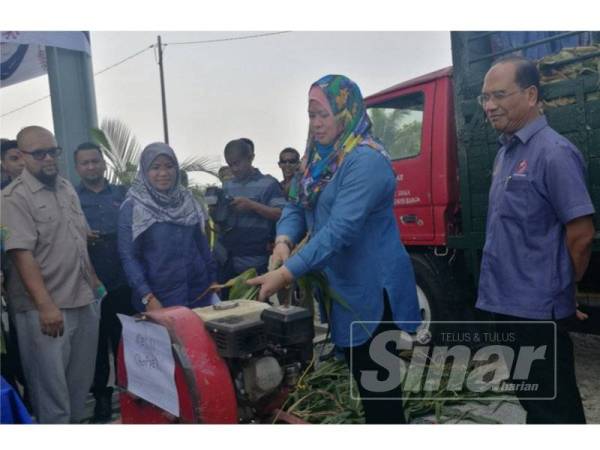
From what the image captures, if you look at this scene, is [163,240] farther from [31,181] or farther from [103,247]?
[31,181]

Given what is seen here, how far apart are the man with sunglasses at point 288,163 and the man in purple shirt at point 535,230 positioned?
0.83 meters

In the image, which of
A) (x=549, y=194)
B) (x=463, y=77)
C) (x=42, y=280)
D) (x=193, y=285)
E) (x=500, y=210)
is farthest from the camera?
(x=463, y=77)

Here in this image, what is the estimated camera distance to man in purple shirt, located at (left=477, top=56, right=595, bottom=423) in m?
1.98

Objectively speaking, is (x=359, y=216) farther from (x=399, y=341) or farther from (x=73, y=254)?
(x=73, y=254)

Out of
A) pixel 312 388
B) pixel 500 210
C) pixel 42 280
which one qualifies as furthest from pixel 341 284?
pixel 42 280

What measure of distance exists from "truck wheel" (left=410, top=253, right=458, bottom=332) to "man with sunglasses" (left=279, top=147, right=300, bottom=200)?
2.72 feet

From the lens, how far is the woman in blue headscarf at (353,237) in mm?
2023

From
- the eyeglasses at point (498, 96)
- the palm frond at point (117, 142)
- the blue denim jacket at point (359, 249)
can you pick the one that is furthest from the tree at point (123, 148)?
the eyeglasses at point (498, 96)

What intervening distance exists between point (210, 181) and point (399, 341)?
1094mm

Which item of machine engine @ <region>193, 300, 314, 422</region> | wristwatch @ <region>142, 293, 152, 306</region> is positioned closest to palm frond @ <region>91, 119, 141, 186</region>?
wristwatch @ <region>142, 293, 152, 306</region>

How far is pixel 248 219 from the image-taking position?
103 inches

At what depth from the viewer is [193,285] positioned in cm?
257

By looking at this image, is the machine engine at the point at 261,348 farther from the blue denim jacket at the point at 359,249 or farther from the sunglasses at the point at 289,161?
the sunglasses at the point at 289,161

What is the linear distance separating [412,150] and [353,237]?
1250mm
